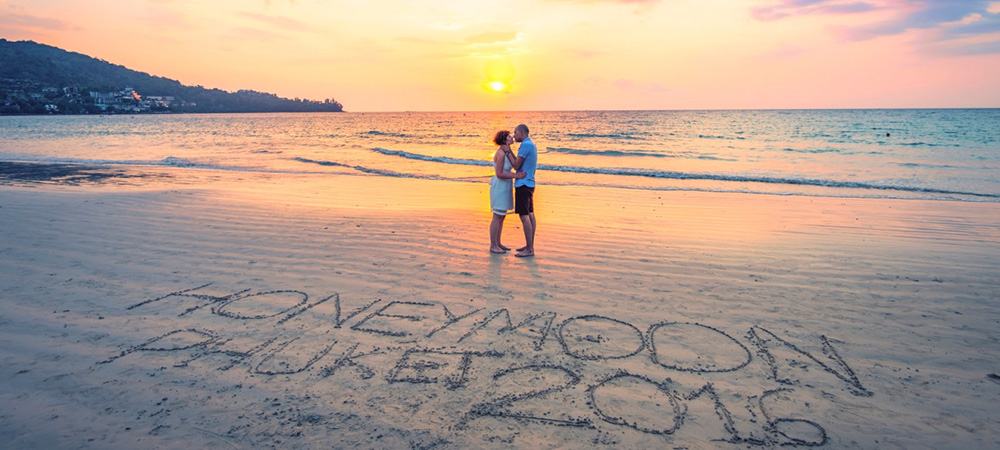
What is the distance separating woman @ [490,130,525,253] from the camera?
6.02 metres

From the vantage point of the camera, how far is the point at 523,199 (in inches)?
245

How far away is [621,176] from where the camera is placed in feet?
56.2

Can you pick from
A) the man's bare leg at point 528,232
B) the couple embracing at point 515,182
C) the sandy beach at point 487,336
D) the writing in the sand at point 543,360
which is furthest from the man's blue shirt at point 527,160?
the writing in the sand at point 543,360

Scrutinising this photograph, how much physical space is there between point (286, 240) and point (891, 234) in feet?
32.1

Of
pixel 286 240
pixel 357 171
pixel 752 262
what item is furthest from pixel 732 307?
pixel 357 171

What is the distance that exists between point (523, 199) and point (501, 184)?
0.37 metres

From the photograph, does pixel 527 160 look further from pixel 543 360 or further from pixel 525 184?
pixel 543 360

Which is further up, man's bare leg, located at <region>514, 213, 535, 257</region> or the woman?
the woman

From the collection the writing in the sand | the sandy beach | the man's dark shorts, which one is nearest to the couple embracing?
the man's dark shorts

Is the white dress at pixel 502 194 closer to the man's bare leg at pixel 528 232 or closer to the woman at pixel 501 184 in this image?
the woman at pixel 501 184

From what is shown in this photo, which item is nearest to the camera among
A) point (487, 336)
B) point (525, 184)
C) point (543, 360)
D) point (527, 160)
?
point (543, 360)

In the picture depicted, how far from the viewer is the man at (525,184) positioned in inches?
235

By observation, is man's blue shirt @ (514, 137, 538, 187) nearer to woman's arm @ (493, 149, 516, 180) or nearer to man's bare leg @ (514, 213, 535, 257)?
woman's arm @ (493, 149, 516, 180)

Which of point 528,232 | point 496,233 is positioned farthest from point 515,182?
point 496,233
